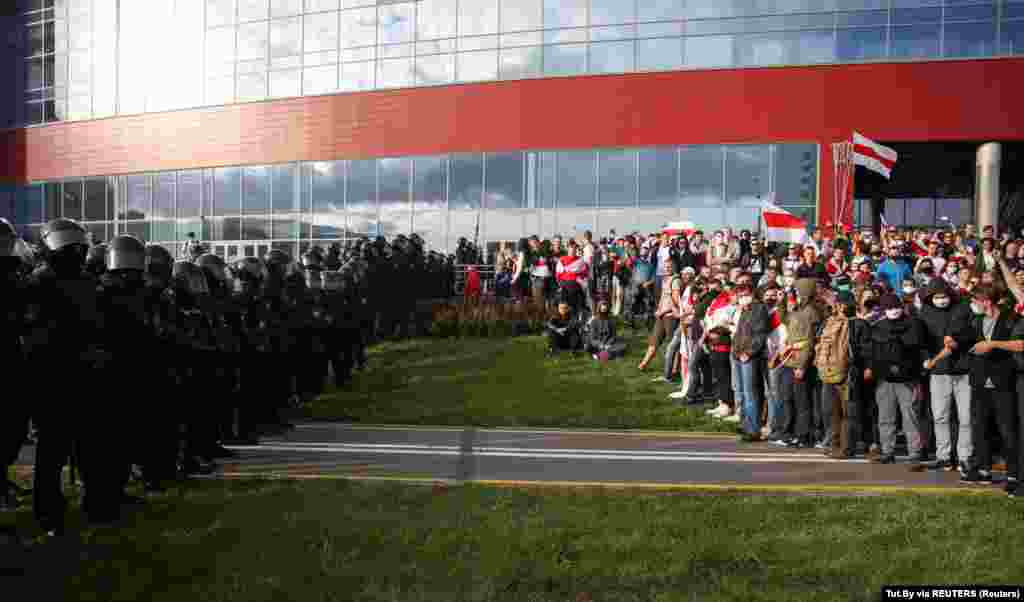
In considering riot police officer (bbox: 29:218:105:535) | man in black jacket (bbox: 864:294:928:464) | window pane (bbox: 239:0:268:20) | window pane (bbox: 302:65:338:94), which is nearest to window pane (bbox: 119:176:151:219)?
window pane (bbox: 239:0:268:20)

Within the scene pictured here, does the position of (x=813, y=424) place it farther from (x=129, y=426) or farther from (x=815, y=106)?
(x=815, y=106)

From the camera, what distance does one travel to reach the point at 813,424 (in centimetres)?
1208

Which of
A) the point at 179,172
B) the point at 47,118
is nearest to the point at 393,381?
the point at 179,172

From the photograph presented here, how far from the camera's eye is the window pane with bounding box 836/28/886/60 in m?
31.4

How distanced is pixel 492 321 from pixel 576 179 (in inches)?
511

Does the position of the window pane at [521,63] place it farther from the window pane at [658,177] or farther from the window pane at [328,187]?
the window pane at [328,187]

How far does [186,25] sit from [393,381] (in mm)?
30842

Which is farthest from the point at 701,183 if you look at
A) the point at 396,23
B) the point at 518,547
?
the point at 518,547

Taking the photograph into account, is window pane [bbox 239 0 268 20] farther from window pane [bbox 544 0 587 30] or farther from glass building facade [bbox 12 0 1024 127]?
window pane [bbox 544 0 587 30]

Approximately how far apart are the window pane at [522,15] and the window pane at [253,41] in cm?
1159

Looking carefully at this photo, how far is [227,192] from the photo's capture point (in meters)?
41.0

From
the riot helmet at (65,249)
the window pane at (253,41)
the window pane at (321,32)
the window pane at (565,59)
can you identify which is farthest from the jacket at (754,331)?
the window pane at (253,41)

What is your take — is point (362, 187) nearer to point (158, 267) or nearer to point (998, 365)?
point (158, 267)

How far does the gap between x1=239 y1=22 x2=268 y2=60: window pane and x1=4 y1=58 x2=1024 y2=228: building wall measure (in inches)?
91.5
